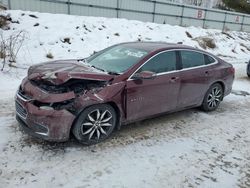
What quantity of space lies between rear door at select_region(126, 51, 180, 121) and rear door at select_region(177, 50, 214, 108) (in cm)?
21

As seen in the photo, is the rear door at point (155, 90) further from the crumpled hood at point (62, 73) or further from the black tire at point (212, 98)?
the black tire at point (212, 98)

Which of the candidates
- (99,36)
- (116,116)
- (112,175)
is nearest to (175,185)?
(112,175)

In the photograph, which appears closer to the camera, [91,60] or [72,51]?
[91,60]

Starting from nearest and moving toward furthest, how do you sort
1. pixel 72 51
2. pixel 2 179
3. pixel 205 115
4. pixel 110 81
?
pixel 2 179
pixel 110 81
pixel 205 115
pixel 72 51

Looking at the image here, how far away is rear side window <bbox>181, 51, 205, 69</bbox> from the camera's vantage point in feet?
17.7

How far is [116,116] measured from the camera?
4.43 meters

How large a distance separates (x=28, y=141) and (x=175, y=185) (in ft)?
7.52

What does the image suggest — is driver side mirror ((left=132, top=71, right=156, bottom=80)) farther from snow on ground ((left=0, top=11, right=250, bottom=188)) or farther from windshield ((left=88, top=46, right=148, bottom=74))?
snow on ground ((left=0, top=11, right=250, bottom=188))

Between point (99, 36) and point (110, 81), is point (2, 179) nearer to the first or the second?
point (110, 81)

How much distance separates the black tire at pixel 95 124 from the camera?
3975 millimetres

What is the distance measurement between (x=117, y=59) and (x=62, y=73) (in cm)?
124

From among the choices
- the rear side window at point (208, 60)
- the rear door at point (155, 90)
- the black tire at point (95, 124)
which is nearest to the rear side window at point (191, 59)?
the rear side window at point (208, 60)

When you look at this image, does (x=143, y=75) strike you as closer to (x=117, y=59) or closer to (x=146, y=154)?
(x=117, y=59)

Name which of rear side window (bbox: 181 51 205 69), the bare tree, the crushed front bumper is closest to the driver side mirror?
rear side window (bbox: 181 51 205 69)
